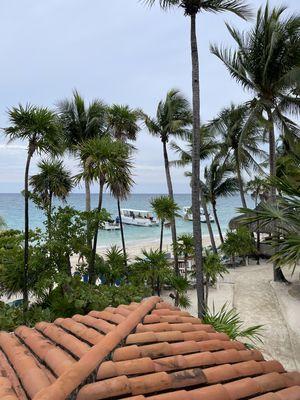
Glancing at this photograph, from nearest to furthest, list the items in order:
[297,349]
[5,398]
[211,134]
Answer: [5,398]
[297,349]
[211,134]

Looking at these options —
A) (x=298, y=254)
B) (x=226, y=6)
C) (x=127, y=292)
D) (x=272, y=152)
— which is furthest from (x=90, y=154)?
(x=272, y=152)

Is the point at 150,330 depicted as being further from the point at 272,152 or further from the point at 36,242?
the point at 272,152

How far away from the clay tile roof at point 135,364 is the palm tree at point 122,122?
1180 cm

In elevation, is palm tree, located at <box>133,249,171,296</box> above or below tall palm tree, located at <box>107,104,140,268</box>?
below

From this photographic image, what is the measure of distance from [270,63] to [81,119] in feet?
30.5

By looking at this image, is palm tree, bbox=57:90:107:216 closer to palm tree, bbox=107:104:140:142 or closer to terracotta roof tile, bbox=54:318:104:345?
palm tree, bbox=107:104:140:142

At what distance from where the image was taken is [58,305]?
9398mm

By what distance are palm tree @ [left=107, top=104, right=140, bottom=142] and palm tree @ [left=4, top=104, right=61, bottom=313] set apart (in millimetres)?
5066

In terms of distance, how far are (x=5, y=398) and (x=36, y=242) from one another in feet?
29.9

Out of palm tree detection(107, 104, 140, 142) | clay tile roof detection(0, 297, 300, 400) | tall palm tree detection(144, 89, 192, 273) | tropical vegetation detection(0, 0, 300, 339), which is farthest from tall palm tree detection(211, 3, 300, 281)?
clay tile roof detection(0, 297, 300, 400)

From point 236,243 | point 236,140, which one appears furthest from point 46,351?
point 236,140

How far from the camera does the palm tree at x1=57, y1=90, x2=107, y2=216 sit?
15.9 m

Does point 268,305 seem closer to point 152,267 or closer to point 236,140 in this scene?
point 152,267

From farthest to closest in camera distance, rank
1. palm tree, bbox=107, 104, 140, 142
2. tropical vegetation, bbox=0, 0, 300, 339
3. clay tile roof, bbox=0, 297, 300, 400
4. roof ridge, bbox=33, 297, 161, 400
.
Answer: palm tree, bbox=107, 104, 140, 142 < tropical vegetation, bbox=0, 0, 300, 339 < clay tile roof, bbox=0, 297, 300, 400 < roof ridge, bbox=33, 297, 161, 400
